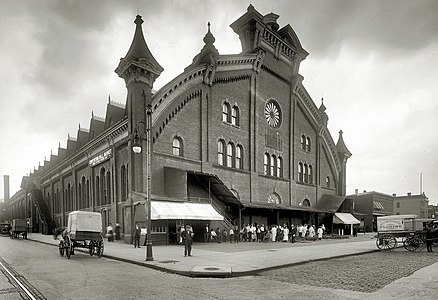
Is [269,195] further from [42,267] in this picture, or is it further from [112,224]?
[42,267]

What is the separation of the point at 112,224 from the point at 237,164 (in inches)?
507

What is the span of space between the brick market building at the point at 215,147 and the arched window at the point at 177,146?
99 mm

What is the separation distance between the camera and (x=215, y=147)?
32.3m

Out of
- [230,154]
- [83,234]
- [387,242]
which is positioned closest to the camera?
[83,234]

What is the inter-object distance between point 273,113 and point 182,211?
19478 mm

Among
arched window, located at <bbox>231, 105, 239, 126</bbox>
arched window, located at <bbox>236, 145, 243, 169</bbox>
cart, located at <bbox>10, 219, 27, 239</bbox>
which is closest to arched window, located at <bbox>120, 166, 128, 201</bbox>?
arched window, located at <bbox>236, 145, 243, 169</bbox>

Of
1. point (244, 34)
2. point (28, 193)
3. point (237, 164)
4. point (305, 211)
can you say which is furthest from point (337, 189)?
point (28, 193)

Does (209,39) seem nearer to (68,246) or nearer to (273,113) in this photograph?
(273,113)

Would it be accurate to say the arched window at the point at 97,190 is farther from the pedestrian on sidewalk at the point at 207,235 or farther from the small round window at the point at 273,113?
the small round window at the point at 273,113

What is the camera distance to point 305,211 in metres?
38.8

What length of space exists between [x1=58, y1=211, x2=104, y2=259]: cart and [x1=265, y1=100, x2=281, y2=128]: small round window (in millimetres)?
24266

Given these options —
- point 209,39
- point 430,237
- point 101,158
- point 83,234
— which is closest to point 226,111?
point 209,39

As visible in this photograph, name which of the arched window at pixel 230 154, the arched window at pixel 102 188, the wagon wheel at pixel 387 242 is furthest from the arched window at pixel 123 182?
the wagon wheel at pixel 387 242

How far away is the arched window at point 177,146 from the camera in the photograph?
29050 millimetres
